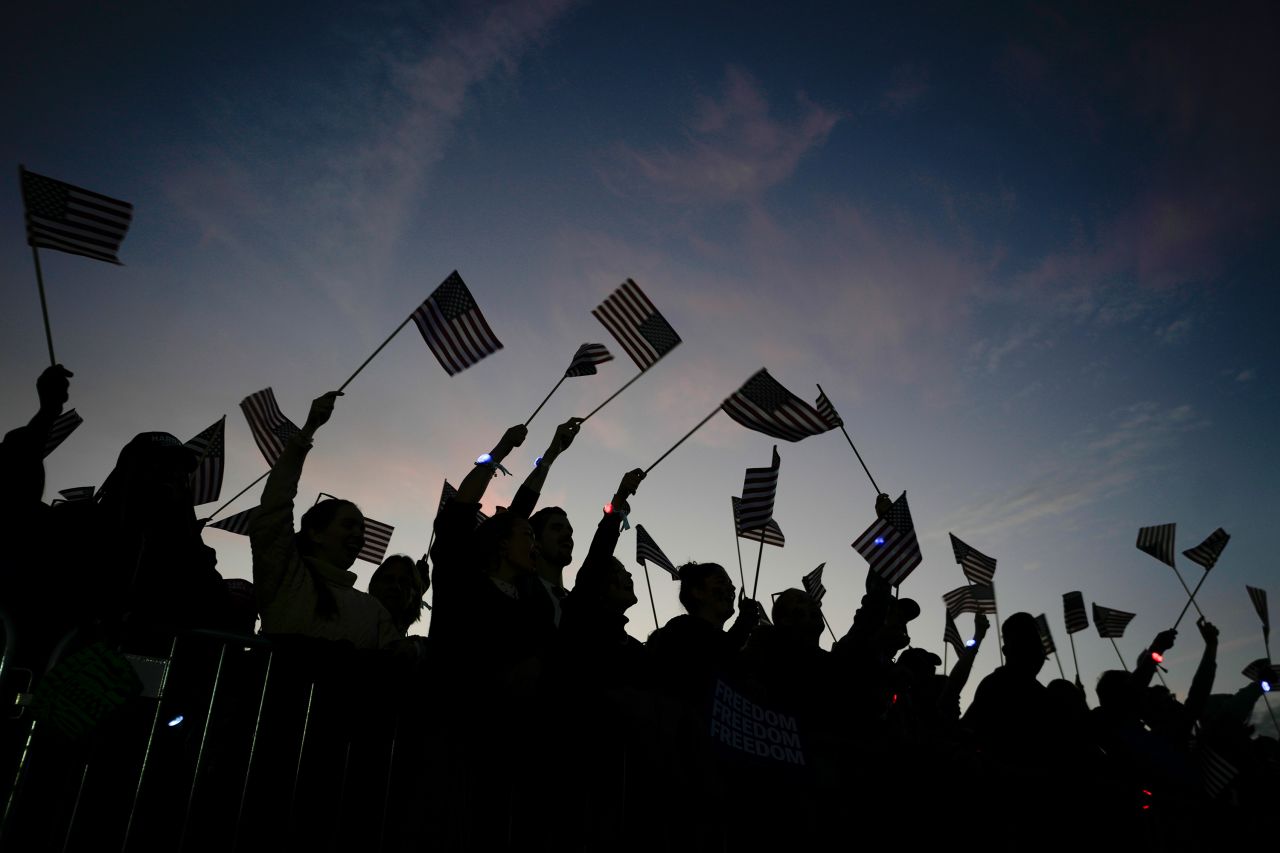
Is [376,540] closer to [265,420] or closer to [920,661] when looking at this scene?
[265,420]

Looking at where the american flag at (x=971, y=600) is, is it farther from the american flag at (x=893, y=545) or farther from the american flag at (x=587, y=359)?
the american flag at (x=587, y=359)

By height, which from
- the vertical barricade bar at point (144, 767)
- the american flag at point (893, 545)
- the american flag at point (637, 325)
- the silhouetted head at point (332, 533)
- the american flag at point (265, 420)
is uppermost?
the american flag at point (637, 325)

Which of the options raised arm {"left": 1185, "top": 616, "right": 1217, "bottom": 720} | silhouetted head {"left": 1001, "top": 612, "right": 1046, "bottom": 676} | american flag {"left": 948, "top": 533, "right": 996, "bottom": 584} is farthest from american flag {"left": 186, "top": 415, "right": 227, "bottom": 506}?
raised arm {"left": 1185, "top": 616, "right": 1217, "bottom": 720}

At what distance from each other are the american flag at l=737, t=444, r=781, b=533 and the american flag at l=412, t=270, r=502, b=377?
366 cm

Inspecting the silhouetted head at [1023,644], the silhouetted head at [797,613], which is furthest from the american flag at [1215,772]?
the silhouetted head at [797,613]

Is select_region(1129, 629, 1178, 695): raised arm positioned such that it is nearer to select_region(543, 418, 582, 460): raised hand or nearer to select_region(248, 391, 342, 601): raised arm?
select_region(543, 418, 582, 460): raised hand

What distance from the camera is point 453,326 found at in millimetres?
7656

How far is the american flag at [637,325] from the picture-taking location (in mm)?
8211

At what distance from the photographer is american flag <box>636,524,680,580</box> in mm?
12094

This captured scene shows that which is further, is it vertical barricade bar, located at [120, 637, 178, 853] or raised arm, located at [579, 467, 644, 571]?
raised arm, located at [579, 467, 644, 571]

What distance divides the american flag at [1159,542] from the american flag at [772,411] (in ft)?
23.9

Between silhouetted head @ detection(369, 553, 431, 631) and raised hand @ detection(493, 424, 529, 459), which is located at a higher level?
raised hand @ detection(493, 424, 529, 459)

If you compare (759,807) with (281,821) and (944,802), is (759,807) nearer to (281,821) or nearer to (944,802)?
(944,802)

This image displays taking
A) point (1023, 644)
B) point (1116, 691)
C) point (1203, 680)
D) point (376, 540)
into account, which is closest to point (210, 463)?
point (376, 540)
